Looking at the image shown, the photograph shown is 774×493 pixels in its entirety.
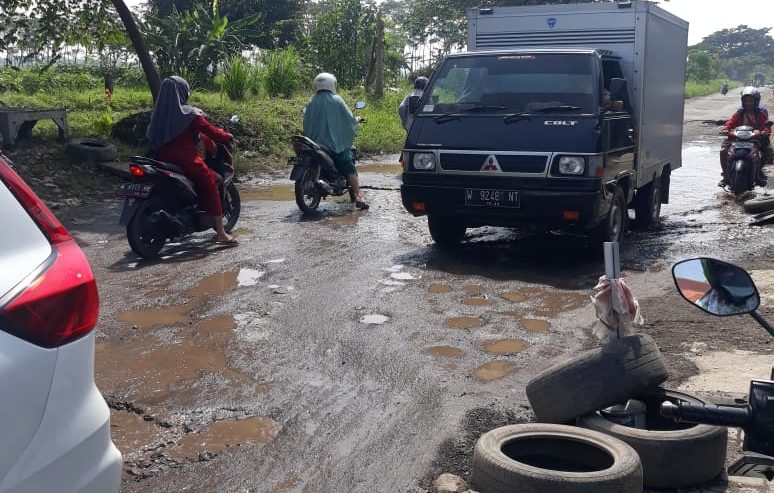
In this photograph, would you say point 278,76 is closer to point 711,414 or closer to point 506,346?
point 506,346

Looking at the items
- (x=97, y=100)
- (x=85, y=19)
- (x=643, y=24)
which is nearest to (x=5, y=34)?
(x=85, y=19)

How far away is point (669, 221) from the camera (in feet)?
34.8

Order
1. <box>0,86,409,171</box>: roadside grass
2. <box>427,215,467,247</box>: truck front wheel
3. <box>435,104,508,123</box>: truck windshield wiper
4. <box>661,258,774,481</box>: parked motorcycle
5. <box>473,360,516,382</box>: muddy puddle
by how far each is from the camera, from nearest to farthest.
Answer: <box>661,258,774,481</box>: parked motorcycle
<box>473,360,516,382</box>: muddy puddle
<box>435,104,508,123</box>: truck windshield wiper
<box>427,215,467,247</box>: truck front wheel
<box>0,86,409,171</box>: roadside grass

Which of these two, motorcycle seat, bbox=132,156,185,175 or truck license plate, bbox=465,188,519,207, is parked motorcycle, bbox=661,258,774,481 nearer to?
truck license plate, bbox=465,188,519,207

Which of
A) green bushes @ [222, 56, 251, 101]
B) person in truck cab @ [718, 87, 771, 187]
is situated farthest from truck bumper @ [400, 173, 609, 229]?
green bushes @ [222, 56, 251, 101]

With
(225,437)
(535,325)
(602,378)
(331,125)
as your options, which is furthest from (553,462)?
(331,125)

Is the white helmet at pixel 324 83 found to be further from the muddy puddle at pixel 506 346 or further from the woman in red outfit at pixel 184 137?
the muddy puddle at pixel 506 346

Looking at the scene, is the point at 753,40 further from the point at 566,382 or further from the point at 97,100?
the point at 566,382

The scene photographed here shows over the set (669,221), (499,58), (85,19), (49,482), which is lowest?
(669,221)

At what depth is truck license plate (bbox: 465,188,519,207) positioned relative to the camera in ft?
24.7

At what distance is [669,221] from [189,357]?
7.16m

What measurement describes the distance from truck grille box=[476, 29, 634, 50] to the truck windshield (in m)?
1.24

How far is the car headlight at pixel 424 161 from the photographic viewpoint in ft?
25.8

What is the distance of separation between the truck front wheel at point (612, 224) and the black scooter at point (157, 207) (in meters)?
3.77
